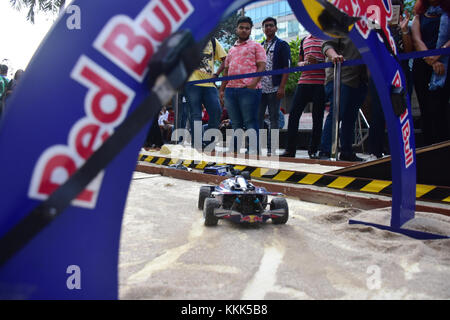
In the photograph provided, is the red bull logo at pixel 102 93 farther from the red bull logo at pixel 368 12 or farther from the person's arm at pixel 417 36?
the person's arm at pixel 417 36

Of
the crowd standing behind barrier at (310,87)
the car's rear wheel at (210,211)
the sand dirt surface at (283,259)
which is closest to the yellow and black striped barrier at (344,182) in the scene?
the sand dirt surface at (283,259)

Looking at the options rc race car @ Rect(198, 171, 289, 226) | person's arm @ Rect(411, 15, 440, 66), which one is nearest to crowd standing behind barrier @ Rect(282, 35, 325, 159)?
person's arm @ Rect(411, 15, 440, 66)

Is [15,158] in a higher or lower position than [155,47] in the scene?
lower

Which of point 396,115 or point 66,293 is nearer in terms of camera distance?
point 66,293

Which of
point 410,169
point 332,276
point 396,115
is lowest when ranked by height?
point 332,276

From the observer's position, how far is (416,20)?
3924mm

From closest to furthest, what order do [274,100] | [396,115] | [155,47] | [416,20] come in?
[155,47] → [396,115] → [416,20] → [274,100]

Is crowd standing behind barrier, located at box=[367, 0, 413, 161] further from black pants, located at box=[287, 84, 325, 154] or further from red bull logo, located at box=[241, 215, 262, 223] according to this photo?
red bull logo, located at box=[241, 215, 262, 223]

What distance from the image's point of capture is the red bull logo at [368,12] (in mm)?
1609

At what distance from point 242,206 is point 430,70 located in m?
2.97

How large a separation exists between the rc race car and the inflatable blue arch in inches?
55.9
